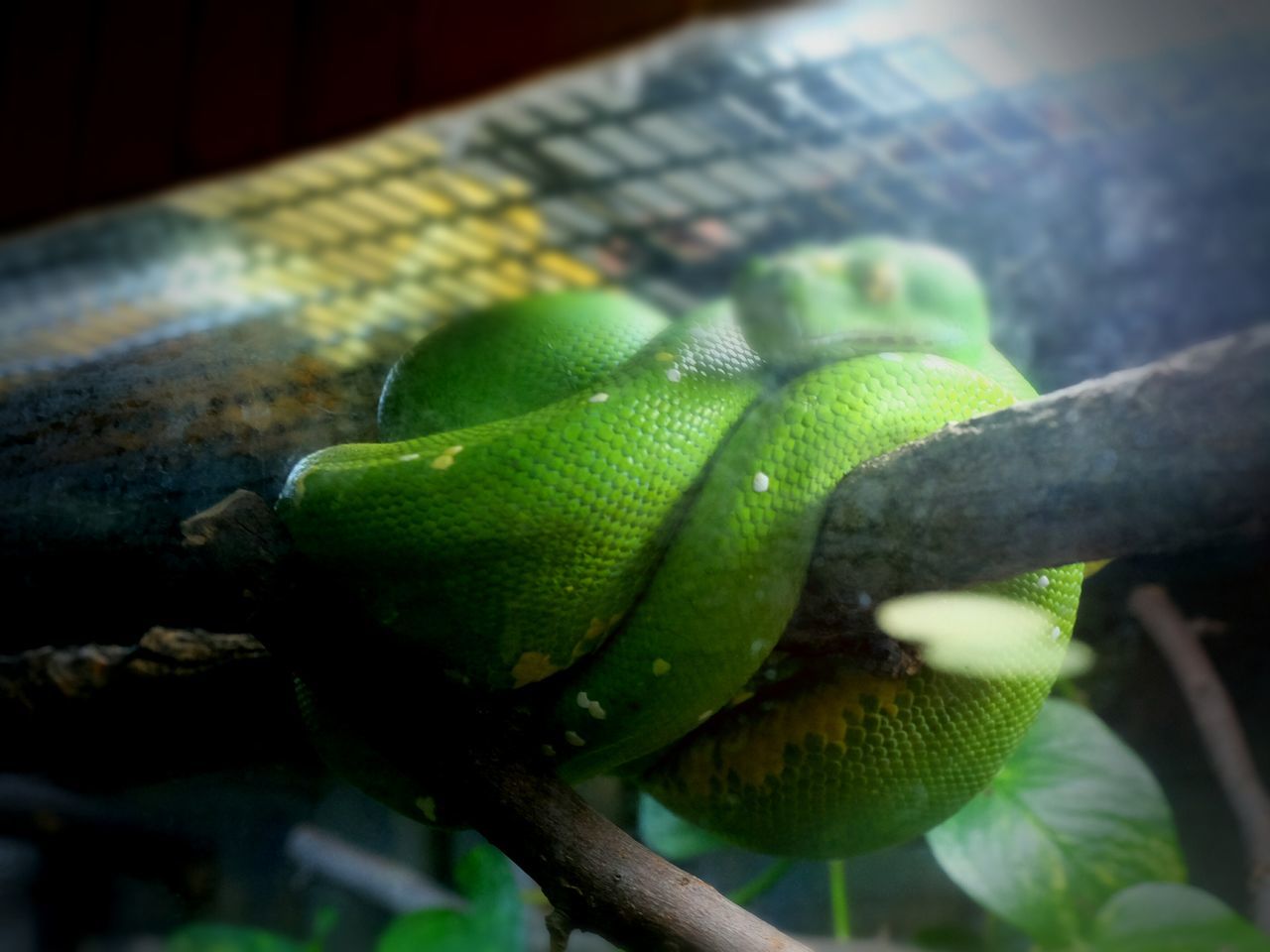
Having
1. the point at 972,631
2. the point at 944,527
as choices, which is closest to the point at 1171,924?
the point at 972,631

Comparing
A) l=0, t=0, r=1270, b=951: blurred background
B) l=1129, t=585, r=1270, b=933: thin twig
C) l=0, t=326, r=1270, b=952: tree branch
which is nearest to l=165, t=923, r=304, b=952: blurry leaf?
l=0, t=0, r=1270, b=951: blurred background

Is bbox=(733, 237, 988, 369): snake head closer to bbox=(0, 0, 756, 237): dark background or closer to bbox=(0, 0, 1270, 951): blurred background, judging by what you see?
bbox=(0, 0, 1270, 951): blurred background

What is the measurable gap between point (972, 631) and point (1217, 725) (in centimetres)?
30

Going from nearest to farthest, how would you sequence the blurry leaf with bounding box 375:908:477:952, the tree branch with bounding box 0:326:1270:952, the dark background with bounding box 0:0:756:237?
the tree branch with bounding box 0:326:1270:952 → the dark background with bounding box 0:0:756:237 → the blurry leaf with bounding box 375:908:477:952

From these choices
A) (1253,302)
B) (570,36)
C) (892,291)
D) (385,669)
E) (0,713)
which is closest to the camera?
(1253,302)

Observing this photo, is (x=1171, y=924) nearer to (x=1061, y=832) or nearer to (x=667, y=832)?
(x=1061, y=832)

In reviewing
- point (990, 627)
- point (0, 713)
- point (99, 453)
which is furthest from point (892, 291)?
point (0, 713)

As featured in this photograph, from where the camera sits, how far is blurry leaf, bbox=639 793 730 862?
111 cm

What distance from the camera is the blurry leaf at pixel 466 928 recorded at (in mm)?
1317

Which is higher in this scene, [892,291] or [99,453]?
[892,291]

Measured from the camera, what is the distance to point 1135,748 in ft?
3.18

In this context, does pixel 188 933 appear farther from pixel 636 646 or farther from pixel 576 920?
pixel 636 646

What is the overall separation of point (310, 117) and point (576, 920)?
113 cm

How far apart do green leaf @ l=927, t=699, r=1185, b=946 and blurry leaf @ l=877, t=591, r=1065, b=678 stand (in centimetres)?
16
